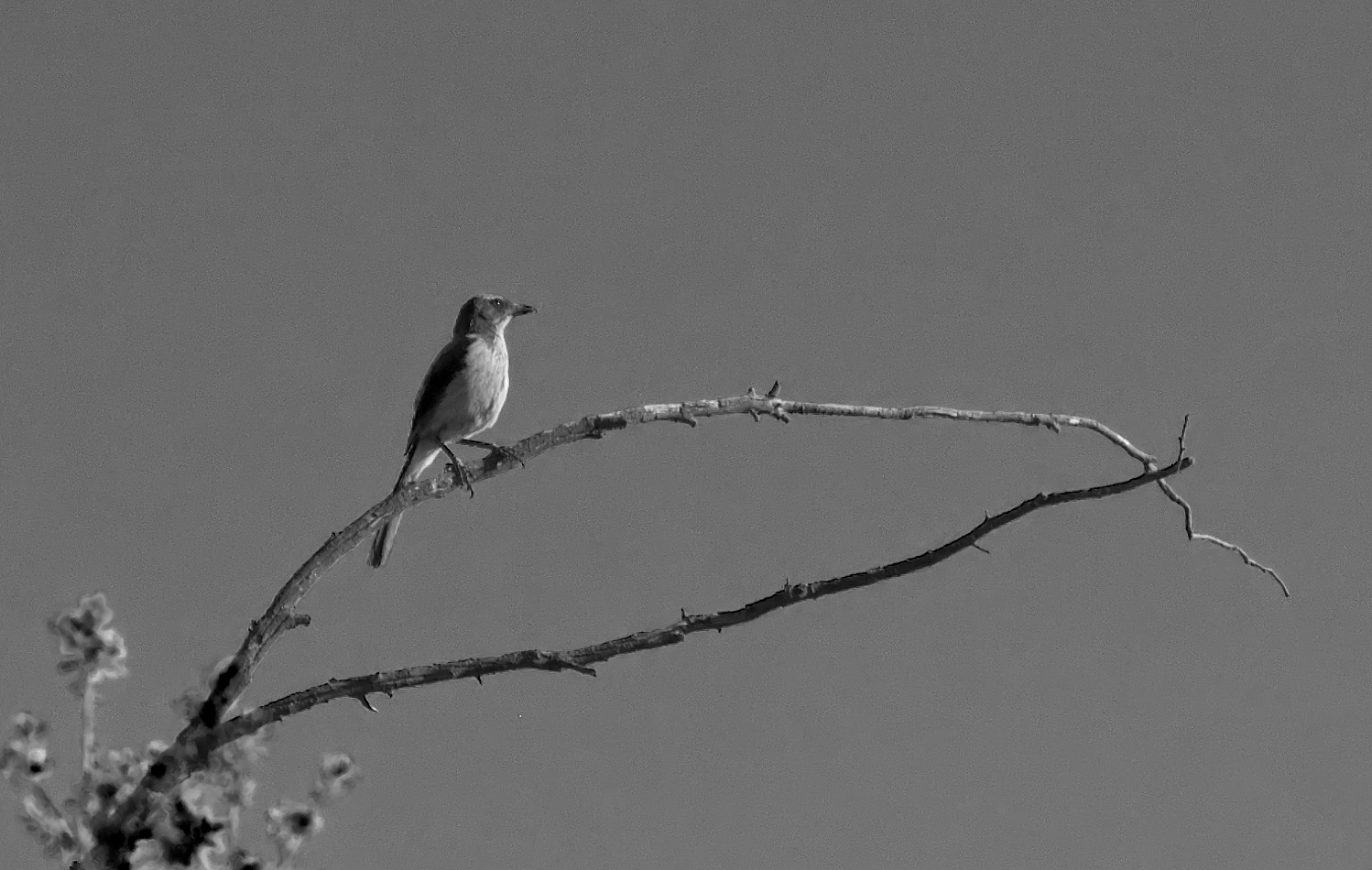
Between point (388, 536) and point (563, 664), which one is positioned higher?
point (388, 536)

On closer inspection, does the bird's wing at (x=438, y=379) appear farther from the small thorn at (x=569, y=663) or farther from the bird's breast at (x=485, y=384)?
the small thorn at (x=569, y=663)

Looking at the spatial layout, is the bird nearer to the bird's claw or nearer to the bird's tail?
the bird's tail

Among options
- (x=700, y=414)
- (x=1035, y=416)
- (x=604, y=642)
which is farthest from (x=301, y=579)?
(x=1035, y=416)

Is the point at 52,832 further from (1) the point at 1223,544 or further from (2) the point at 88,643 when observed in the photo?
(1) the point at 1223,544

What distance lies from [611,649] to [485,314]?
5.89 metres

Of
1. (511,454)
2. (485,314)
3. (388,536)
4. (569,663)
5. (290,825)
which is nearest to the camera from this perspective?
(569,663)

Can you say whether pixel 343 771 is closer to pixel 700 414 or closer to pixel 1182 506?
pixel 700 414

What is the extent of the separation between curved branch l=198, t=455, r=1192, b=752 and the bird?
467 centimetres

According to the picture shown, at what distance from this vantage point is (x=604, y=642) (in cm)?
418

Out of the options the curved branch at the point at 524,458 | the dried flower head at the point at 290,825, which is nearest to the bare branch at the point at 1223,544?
the curved branch at the point at 524,458

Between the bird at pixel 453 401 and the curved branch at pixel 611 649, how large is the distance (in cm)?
467

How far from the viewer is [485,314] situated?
9812 mm

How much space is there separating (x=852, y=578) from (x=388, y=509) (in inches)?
54.4

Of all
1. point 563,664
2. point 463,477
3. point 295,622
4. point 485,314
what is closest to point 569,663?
point 563,664
